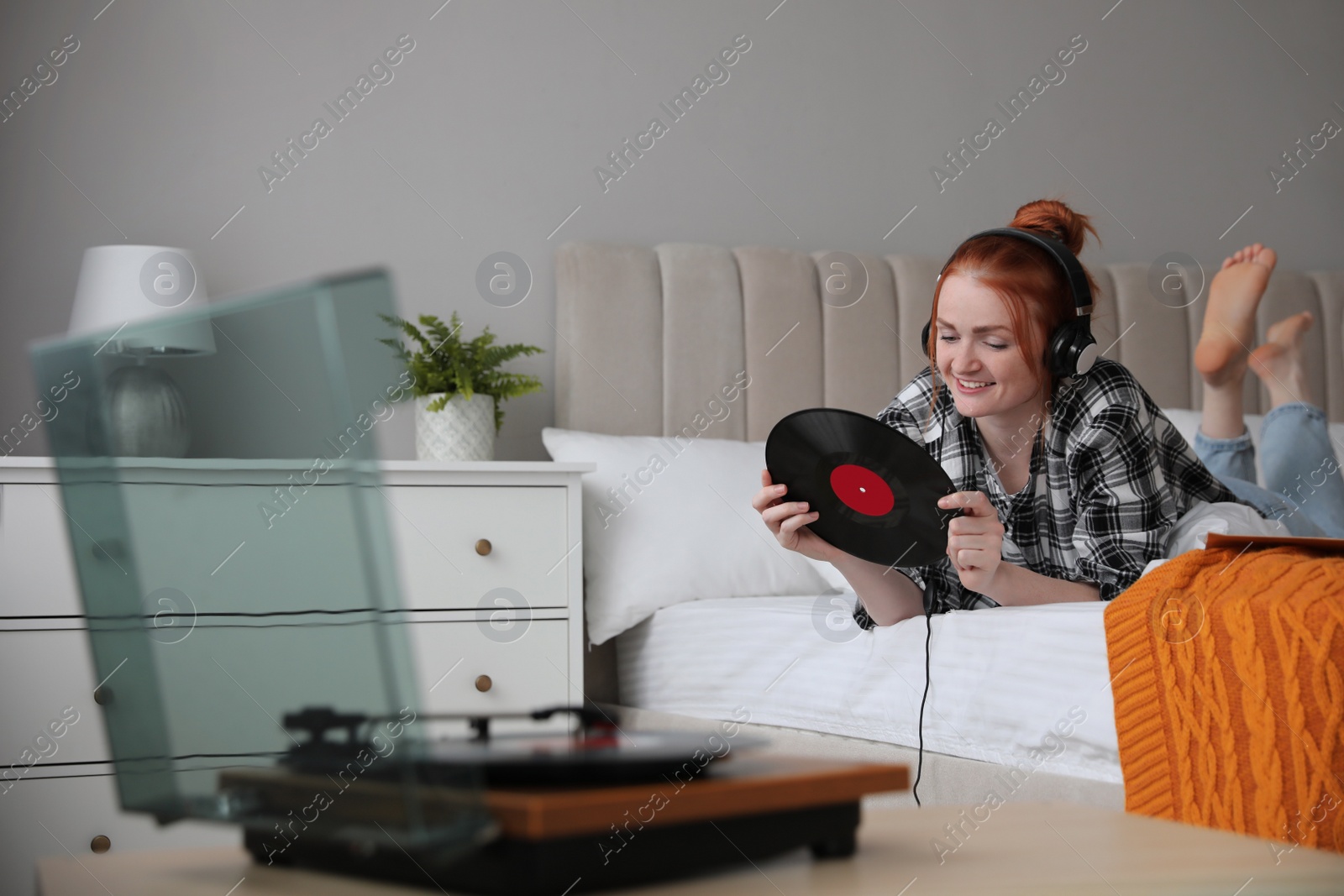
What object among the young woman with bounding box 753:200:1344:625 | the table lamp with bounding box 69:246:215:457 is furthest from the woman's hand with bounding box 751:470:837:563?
the table lamp with bounding box 69:246:215:457

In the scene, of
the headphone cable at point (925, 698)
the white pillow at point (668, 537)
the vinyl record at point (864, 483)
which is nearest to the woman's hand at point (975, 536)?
the vinyl record at point (864, 483)

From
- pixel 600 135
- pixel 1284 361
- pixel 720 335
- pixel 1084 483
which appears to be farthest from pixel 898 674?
pixel 600 135

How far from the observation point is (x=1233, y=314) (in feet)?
6.70

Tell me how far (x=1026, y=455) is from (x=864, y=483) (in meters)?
0.44

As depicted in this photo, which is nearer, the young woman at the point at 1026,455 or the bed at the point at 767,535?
the bed at the point at 767,535

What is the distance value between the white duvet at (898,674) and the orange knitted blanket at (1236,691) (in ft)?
0.25

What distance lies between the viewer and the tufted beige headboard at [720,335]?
7.45 feet

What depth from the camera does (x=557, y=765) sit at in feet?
1.56

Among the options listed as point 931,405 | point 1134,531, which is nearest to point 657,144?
point 931,405

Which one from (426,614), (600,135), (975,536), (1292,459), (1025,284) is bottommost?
(426,614)

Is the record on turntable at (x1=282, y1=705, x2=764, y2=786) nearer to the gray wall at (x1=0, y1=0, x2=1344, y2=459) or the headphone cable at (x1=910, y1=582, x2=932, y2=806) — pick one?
the headphone cable at (x1=910, y1=582, x2=932, y2=806)

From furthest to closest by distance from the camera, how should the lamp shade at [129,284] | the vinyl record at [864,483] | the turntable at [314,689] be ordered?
the lamp shade at [129,284] → the vinyl record at [864,483] → the turntable at [314,689]

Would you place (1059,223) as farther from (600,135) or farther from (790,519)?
(600,135)

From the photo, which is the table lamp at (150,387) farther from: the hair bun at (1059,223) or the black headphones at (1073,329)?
the hair bun at (1059,223)
